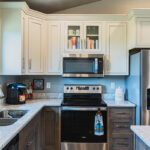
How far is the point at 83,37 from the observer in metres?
2.81

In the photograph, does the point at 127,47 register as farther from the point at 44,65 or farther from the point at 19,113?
the point at 19,113

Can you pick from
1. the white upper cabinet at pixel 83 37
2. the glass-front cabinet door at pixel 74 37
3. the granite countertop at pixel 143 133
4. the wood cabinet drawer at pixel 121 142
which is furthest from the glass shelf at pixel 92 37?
the granite countertop at pixel 143 133

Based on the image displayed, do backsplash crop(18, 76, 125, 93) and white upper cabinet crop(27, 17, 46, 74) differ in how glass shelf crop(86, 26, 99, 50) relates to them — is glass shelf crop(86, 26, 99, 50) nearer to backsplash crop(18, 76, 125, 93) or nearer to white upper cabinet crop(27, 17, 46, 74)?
backsplash crop(18, 76, 125, 93)

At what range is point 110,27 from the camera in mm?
2809

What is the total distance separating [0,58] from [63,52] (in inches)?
39.7

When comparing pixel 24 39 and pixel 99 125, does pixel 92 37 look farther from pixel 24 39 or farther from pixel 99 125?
pixel 99 125

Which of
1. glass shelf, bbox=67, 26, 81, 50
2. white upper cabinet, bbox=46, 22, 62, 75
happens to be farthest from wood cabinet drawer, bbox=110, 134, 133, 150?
glass shelf, bbox=67, 26, 81, 50

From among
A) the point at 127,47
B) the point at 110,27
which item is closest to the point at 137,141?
the point at 127,47

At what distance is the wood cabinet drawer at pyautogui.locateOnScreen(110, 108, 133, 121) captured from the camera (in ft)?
8.21

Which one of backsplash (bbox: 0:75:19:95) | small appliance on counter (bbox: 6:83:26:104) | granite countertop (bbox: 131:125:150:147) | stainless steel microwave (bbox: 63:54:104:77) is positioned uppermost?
stainless steel microwave (bbox: 63:54:104:77)

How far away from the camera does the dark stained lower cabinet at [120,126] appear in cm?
250

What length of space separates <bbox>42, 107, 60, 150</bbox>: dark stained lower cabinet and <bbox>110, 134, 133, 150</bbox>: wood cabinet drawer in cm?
86

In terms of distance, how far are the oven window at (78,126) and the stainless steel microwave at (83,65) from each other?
0.65 m

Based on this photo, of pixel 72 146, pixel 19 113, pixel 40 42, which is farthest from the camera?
pixel 40 42
